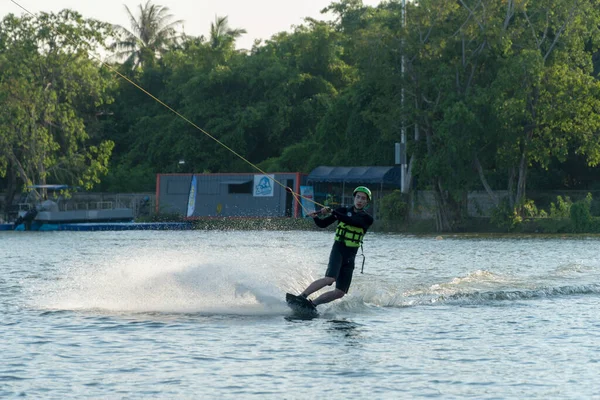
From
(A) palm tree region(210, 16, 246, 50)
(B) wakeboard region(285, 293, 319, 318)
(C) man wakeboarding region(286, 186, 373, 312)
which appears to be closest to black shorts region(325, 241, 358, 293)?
(C) man wakeboarding region(286, 186, 373, 312)

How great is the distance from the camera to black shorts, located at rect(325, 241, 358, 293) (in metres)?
15.0

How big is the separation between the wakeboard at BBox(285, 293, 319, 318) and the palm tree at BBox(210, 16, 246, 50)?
6144 cm

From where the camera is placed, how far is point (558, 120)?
151 ft

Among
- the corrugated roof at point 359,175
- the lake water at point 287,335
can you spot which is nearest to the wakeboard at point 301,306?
the lake water at point 287,335

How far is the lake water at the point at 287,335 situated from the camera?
10484 millimetres

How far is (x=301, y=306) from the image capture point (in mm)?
15516

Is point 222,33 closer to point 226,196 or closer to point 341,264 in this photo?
point 226,196

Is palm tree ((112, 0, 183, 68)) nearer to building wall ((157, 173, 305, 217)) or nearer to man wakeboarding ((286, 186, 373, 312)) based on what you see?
building wall ((157, 173, 305, 217))

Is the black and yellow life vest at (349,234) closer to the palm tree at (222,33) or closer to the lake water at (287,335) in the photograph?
the lake water at (287,335)

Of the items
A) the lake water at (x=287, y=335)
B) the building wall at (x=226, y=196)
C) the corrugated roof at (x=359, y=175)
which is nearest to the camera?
the lake water at (x=287, y=335)

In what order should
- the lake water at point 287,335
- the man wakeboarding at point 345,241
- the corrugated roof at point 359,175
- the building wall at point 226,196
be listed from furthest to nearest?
the building wall at point 226,196, the corrugated roof at point 359,175, the man wakeboarding at point 345,241, the lake water at point 287,335

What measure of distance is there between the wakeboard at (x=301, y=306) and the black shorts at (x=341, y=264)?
551mm

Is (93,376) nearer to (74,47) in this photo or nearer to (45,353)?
(45,353)

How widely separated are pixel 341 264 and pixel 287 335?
1.77m
